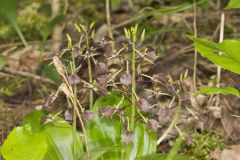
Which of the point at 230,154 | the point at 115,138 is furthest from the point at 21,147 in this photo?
the point at 230,154

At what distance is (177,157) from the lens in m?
1.32

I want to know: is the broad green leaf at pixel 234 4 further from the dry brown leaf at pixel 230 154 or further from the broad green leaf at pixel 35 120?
the broad green leaf at pixel 35 120

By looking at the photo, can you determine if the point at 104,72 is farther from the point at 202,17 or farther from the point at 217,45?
the point at 202,17

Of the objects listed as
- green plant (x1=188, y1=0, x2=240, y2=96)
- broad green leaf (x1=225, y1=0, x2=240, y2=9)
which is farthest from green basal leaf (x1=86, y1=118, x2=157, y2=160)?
broad green leaf (x1=225, y1=0, x2=240, y2=9)

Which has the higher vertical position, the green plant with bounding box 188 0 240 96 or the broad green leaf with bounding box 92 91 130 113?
the green plant with bounding box 188 0 240 96

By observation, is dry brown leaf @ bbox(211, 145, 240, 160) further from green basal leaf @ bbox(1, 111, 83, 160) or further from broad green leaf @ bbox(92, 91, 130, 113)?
green basal leaf @ bbox(1, 111, 83, 160)

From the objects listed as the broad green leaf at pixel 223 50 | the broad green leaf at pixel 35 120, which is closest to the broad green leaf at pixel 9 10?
the broad green leaf at pixel 35 120

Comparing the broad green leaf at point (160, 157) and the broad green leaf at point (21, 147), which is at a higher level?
the broad green leaf at point (21, 147)

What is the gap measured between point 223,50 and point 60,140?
1.75 ft

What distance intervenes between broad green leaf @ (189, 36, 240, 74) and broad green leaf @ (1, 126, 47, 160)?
0.47m

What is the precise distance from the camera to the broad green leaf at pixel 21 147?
1.25 metres

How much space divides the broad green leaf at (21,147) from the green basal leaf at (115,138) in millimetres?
196

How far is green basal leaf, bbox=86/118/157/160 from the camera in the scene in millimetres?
1405

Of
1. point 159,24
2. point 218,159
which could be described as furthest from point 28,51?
point 218,159
